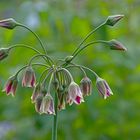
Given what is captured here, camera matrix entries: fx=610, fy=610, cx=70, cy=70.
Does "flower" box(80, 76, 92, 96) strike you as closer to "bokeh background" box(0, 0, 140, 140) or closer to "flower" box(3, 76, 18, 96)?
"flower" box(3, 76, 18, 96)

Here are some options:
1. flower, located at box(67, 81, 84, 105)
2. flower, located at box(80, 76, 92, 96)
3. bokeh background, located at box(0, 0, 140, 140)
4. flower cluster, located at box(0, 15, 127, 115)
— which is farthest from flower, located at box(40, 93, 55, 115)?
bokeh background, located at box(0, 0, 140, 140)

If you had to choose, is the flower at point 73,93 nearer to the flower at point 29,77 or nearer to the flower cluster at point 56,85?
the flower cluster at point 56,85

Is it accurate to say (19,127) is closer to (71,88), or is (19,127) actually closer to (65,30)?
(65,30)

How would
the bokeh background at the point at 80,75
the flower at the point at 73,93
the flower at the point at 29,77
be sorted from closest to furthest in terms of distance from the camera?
the flower at the point at 73,93 → the flower at the point at 29,77 → the bokeh background at the point at 80,75

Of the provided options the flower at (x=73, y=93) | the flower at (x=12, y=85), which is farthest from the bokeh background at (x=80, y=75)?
the flower at (x=73, y=93)

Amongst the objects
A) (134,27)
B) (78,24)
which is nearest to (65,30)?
(78,24)

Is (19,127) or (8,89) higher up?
(19,127)

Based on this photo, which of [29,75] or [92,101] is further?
[92,101]

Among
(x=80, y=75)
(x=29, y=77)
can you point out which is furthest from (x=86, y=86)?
(x=80, y=75)
